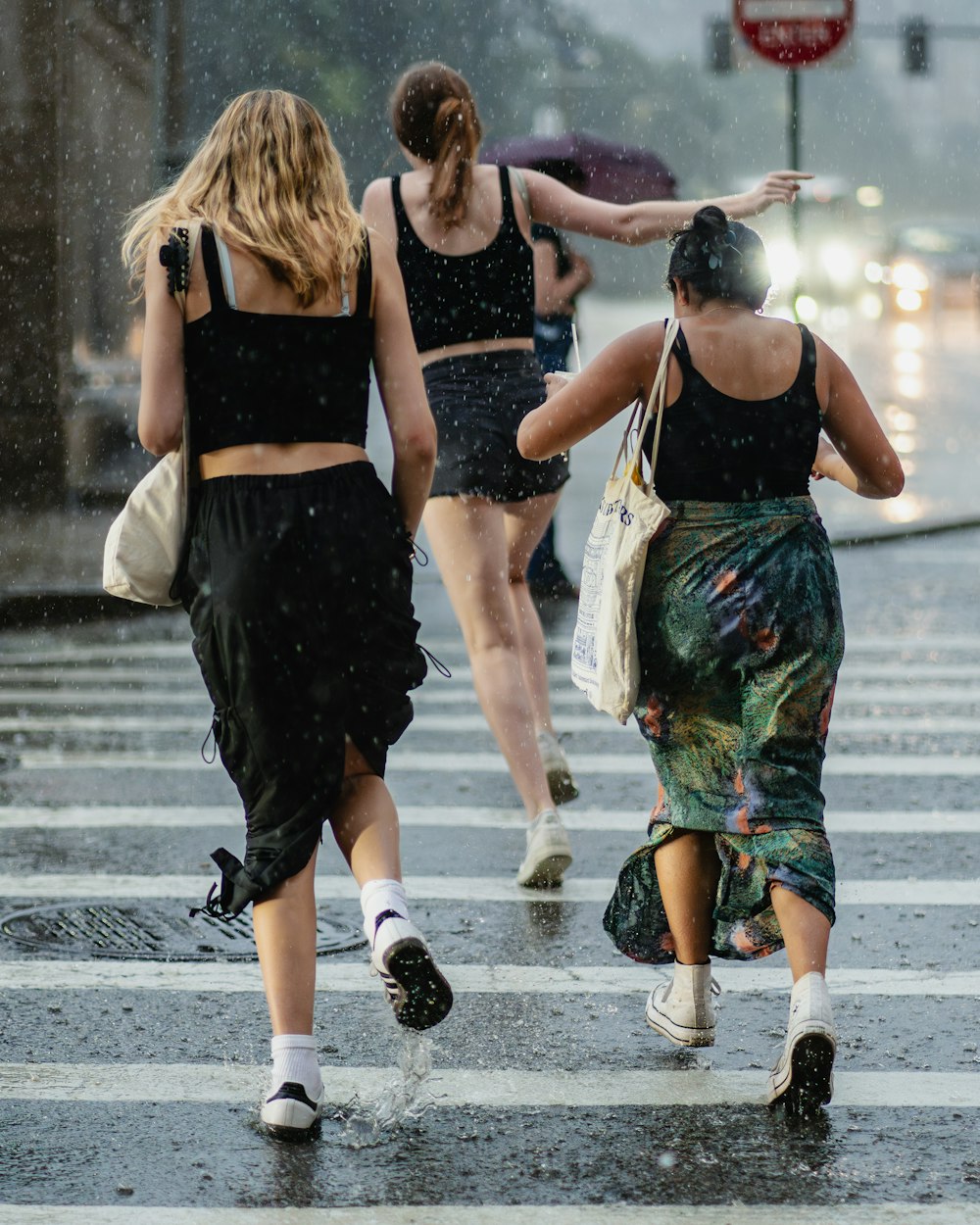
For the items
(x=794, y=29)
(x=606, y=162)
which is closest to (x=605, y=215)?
(x=794, y=29)

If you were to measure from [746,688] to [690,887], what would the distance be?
0.45 m

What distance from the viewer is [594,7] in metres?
103

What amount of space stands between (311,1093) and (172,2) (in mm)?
15852

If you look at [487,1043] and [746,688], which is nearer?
[746,688]

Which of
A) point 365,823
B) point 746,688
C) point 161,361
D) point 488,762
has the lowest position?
point 488,762

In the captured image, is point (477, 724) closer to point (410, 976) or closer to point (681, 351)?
point (681, 351)

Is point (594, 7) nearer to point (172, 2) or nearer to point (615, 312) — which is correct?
point (615, 312)

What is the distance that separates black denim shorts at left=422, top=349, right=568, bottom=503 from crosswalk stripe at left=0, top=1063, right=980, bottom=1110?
208cm

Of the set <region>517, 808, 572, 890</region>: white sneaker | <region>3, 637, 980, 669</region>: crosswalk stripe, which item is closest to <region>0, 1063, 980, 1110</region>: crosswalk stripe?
<region>517, 808, 572, 890</region>: white sneaker

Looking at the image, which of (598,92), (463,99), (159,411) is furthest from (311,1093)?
(598,92)

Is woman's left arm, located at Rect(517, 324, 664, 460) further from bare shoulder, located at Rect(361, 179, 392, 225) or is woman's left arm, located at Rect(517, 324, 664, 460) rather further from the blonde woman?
bare shoulder, located at Rect(361, 179, 392, 225)

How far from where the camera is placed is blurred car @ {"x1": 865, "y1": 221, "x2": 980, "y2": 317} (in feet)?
141

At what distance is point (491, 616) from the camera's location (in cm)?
599

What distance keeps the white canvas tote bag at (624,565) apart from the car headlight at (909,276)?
39.8 m
